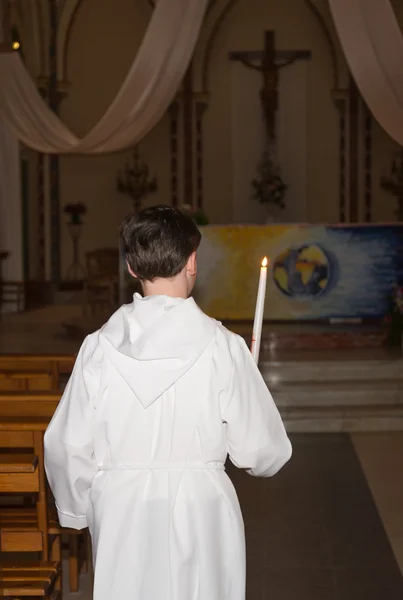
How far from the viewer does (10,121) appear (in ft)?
24.0

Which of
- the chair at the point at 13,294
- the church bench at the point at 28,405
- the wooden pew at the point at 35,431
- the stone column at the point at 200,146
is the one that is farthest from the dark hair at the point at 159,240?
the stone column at the point at 200,146

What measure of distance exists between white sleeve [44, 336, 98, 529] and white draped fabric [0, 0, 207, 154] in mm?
5368

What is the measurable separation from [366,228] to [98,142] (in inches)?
136

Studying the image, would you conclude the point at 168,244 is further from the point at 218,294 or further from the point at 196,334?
the point at 218,294

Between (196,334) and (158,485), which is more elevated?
(196,334)

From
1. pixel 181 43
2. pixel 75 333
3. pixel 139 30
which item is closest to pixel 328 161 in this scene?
pixel 139 30

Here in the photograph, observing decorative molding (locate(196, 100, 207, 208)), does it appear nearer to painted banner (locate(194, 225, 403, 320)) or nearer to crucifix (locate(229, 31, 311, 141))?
crucifix (locate(229, 31, 311, 141))

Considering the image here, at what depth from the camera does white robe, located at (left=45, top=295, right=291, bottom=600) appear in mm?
2221

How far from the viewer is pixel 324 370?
7.95 meters

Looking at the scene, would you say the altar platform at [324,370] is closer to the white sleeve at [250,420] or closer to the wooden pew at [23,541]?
the wooden pew at [23,541]

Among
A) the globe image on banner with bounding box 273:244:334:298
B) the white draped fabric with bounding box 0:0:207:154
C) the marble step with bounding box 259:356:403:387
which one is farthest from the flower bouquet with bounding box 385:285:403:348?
the white draped fabric with bounding box 0:0:207:154

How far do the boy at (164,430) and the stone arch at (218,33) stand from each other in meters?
13.7

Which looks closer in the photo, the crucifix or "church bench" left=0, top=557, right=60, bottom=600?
"church bench" left=0, top=557, right=60, bottom=600

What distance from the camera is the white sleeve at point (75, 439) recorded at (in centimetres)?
225
